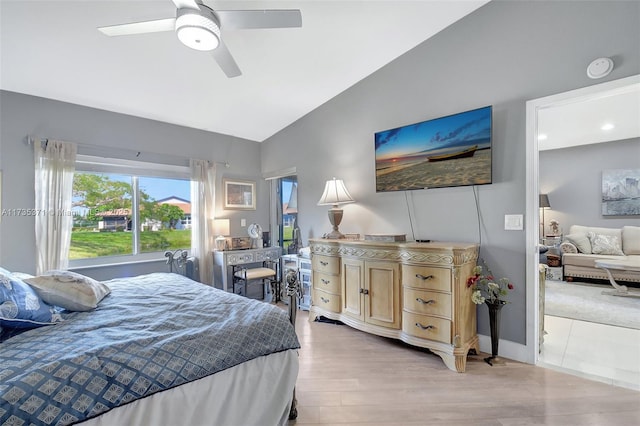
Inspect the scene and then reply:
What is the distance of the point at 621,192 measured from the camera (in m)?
5.15

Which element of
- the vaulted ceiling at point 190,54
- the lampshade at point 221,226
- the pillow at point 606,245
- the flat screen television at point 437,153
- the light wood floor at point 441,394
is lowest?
the light wood floor at point 441,394

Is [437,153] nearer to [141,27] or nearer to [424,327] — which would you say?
[424,327]

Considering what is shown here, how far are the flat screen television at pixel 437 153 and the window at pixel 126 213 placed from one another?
278cm

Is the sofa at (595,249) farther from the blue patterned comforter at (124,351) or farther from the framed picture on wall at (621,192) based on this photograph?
the blue patterned comforter at (124,351)

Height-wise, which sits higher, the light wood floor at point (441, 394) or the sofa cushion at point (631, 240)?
the sofa cushion at point (631, 240)

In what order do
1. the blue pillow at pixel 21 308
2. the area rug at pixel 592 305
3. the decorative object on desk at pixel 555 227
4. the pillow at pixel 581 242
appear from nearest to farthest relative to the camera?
the blue pillow at pixel 21 308, the area rug at pixel 592 305, the pillow at pixel 581 242, the decorative object on desk at pixel 555 227

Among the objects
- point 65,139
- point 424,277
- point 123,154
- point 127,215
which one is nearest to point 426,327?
point 424,277

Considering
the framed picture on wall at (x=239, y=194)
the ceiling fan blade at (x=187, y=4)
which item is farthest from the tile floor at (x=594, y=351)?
the framed picture on wall at (x=239, y=194)

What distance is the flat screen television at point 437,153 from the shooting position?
2.47 meters

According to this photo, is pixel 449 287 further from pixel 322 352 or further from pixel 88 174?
pixel 88 174

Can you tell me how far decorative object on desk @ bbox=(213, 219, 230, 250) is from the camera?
3924 mm

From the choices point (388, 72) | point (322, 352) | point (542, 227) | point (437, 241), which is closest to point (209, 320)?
point (322, 352)

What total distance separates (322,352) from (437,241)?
153cm

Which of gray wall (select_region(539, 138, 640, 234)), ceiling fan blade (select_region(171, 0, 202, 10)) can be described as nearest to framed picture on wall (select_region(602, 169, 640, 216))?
gray wall (select_region(539, 138, 640, 234))
